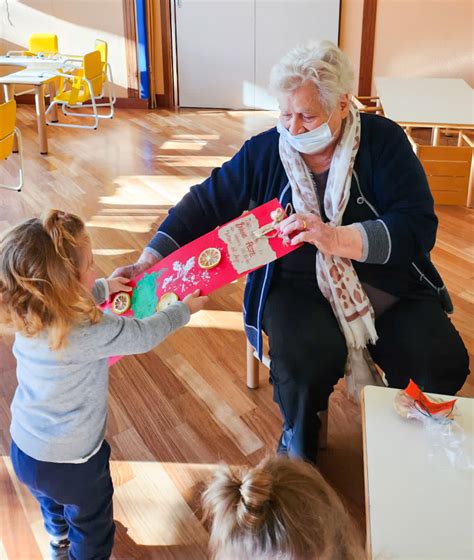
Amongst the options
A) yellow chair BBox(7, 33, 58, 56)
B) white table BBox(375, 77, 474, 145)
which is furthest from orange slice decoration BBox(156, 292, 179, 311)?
yellow chair BBox(7, 33, 58, 56)

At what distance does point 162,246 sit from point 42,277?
0.64 meters

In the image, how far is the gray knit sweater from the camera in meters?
1.29

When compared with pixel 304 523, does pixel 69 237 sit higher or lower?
higher

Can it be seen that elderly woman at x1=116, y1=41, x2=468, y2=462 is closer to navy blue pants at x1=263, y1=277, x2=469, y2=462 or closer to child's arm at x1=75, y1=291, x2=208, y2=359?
navy blue pants at x1=263, y1=277, x2=469, y2=462

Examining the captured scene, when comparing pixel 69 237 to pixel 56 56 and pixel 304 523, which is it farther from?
pixel 56 56

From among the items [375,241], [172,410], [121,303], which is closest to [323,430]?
[172,410]

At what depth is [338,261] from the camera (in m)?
1.70

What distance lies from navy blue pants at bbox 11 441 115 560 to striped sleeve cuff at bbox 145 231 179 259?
22.0 inches

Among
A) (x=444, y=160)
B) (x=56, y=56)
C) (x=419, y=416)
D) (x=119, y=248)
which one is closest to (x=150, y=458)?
(x=419, y=416)

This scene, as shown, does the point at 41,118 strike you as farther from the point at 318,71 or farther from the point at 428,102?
the point at 318,71

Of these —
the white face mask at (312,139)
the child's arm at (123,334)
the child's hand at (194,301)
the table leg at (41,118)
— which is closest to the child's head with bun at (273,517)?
the child's arm at (123,334)

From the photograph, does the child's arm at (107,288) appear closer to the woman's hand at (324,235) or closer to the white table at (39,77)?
the woman's hand at (324,235)

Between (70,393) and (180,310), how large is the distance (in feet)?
1.00

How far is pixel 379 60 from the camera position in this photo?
5.88 meters
